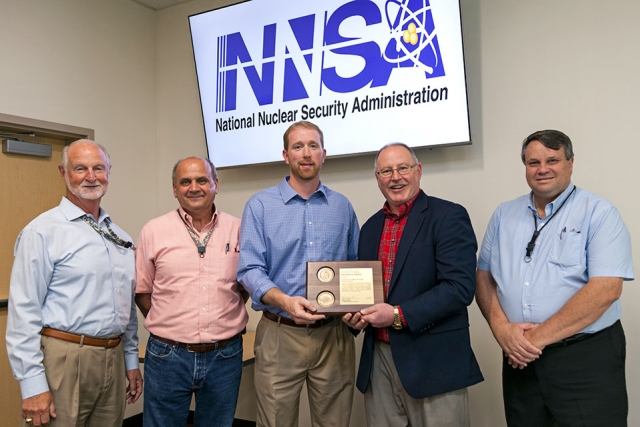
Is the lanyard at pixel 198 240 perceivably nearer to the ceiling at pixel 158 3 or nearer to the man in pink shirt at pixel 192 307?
the man in pink shirt at pixel 192 307

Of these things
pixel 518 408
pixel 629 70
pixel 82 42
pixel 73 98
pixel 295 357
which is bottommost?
pixel 518 408

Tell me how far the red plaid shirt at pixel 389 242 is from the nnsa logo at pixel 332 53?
1.17 m

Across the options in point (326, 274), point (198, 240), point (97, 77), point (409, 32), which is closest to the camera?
point (326, 274)

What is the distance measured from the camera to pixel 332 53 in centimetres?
327

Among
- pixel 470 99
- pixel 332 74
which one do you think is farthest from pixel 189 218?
pixel 470 99

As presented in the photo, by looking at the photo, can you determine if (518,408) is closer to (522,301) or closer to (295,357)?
(522,301)

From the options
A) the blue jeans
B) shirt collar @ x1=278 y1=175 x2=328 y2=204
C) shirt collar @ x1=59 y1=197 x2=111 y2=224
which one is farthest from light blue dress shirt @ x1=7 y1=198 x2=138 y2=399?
shirt collar @ x1=278 y1=175 x2=328 y2=204

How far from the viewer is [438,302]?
1914 mm

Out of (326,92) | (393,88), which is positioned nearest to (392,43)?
(393,88)

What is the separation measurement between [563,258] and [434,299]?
0.51m

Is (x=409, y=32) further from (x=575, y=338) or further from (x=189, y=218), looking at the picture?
(x=575, y=338)

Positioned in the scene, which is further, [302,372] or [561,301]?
[302,372]

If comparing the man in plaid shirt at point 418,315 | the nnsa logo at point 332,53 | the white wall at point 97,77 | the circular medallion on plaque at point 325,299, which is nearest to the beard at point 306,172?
the man in plaid shirt at point 418,315

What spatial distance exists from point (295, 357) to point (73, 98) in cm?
261
